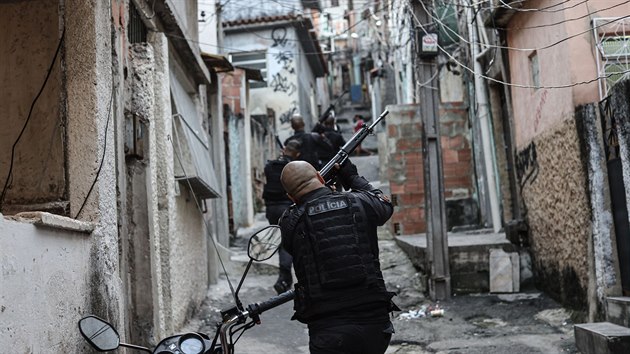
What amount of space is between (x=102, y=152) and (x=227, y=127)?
34.6 feet

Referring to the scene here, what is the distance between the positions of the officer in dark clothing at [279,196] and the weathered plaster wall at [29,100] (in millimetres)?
3879

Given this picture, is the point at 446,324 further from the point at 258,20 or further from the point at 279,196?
the point at 258,20

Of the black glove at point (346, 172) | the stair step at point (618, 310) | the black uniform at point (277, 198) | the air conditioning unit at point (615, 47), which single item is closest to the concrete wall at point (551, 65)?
the air conditioning unit at point (615, 47)

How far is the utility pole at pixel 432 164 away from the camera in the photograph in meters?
9.16

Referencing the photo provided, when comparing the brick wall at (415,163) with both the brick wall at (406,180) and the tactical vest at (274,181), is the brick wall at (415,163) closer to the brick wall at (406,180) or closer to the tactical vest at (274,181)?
the brick wall at (406,180)

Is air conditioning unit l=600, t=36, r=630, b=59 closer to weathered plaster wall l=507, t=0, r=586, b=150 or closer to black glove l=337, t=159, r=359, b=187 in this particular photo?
weathered plaster wall l=507, t=0, r=586, b=150

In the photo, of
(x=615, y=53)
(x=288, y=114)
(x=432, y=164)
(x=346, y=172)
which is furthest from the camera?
(x=288, y=114)

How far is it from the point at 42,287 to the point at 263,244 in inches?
46.6

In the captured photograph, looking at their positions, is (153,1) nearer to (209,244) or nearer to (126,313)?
(126,313)

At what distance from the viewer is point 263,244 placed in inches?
147

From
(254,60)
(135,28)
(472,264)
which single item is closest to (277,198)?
(472,264)

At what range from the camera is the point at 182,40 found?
8.43 m

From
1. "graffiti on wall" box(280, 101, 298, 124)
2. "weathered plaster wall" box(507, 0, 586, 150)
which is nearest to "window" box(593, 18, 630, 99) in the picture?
"weathered plaster wall" box(507, 0, 586, 150)

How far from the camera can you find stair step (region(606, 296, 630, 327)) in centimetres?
620
